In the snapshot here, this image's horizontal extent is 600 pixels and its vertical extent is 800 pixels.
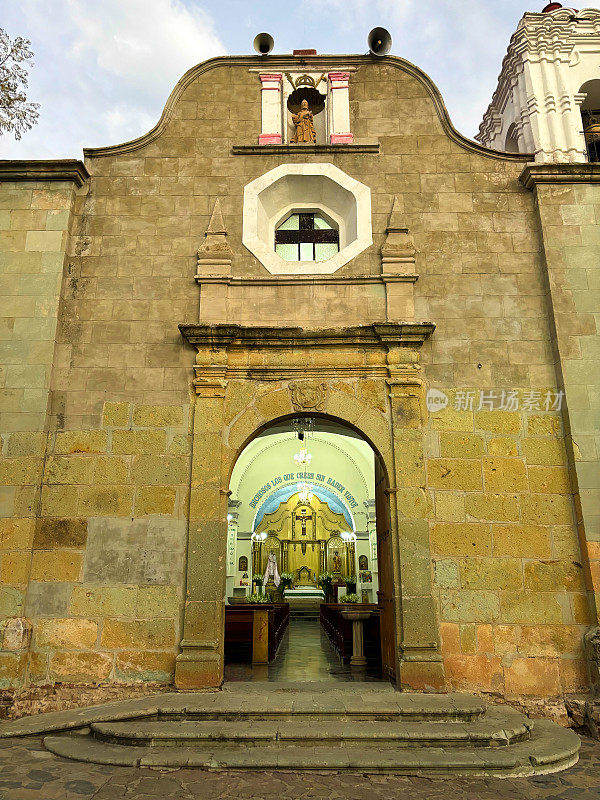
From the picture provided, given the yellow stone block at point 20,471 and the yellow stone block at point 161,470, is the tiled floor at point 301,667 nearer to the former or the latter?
the yellow stone block at point 161,470

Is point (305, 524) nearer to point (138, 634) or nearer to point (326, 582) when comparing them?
point (326, 582)

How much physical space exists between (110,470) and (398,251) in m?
4.61

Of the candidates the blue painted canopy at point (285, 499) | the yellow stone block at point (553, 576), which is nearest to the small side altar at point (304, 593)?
the blue painted canopy at point (285, 499)

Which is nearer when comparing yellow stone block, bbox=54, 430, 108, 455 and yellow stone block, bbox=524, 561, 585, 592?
yellow stone block, bbox=524, 561, 585, 592

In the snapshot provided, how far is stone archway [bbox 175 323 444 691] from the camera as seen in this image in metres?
6.98

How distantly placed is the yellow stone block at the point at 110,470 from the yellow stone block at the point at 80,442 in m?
0.14

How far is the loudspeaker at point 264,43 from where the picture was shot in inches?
361

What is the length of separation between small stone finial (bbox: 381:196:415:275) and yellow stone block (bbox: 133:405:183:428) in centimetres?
328

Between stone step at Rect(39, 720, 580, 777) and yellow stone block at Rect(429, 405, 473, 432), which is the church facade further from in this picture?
stone step at Rect(39, 720, 580, 777)

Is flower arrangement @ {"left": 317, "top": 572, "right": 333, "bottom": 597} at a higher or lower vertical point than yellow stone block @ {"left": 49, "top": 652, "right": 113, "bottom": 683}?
higher

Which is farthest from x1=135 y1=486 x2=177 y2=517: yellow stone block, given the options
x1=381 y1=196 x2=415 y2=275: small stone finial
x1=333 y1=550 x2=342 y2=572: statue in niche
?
x1=333 y1=550 x2=342 y2=572: statue in niche

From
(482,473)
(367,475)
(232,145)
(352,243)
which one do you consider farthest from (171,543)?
(367,475)

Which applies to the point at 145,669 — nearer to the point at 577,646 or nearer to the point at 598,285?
the point at 577,646

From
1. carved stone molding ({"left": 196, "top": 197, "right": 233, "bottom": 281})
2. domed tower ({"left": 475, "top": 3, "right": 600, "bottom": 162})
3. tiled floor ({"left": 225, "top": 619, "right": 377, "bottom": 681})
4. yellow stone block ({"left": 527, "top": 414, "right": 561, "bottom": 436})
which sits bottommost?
tiled floor ({"left": 225, "top": 619, "right": 377, "bottom": 681})
